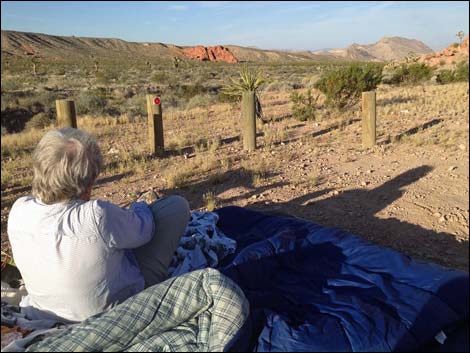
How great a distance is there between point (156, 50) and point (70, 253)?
2289 cm

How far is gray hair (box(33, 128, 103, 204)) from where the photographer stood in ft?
7.39

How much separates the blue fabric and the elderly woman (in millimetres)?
814

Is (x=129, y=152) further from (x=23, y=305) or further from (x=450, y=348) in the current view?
(x=450, y=348)

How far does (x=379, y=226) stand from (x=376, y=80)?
8.41 metres

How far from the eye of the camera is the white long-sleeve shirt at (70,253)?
2.16 m

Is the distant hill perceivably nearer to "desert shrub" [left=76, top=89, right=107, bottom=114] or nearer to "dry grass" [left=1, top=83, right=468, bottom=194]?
"dry grass" [left=1, top=83, right=468, bottom=194]

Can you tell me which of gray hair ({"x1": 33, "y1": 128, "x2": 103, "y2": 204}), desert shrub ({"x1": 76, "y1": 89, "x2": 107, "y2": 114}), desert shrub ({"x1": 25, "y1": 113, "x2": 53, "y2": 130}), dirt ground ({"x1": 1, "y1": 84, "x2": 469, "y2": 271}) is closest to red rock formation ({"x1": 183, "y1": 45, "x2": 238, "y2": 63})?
dirt ground ({"x1": 1, "y1": 84, "x2": 469, "y2": 271})

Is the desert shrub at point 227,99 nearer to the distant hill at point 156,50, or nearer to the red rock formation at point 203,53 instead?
the red rock formation at point 203,53

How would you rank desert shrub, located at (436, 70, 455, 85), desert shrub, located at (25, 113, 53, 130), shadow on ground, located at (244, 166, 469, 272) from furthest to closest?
desert shrub, located at (25, 113, 53, 130), desert shrub, located at (436, 70, 455, 85), shadow on ground, located at (244, 166, 469, 272)

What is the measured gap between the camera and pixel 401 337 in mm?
2398

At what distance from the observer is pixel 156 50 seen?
2380cm

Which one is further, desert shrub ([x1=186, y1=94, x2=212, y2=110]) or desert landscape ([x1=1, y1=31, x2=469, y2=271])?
desert shrub ([x1=186, y1=94, x2=212, y2=110])

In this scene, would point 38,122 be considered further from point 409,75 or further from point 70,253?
point 70,253

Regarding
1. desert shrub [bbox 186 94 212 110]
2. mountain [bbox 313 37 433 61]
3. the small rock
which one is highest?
mountain [bbox 313 37 433 61]
